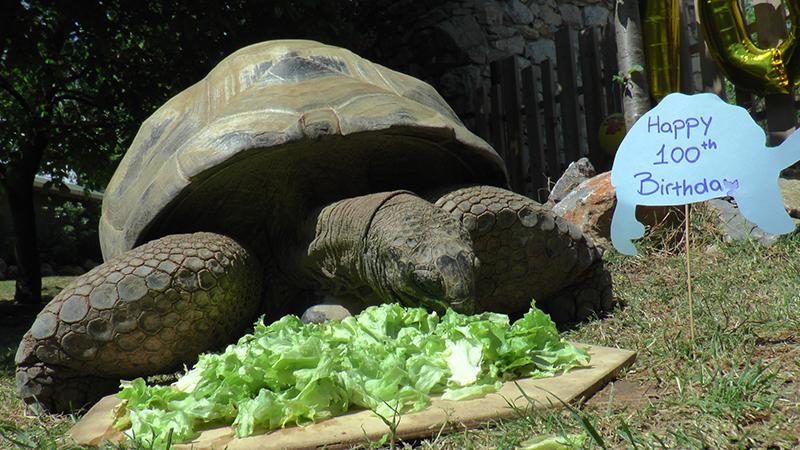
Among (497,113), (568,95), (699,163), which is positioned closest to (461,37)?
(497,113)

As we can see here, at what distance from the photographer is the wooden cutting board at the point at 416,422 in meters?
1.78

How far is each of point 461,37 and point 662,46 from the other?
440cm

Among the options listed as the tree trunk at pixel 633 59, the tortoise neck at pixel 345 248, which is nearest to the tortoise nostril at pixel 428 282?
the tortoise neck at pixel 345 248

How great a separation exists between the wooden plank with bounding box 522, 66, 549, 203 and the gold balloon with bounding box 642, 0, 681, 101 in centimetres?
237

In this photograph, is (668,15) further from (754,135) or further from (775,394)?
(775,394)

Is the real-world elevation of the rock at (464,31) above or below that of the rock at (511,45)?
above

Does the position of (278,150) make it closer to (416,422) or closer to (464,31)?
(416,422)

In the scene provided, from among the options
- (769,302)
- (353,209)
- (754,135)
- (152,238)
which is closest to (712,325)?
(769,302)

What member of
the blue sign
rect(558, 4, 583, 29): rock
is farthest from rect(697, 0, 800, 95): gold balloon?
rect(558, 4, 583, 29): rock

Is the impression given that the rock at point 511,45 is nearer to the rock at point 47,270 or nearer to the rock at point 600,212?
the rock at point 600,212

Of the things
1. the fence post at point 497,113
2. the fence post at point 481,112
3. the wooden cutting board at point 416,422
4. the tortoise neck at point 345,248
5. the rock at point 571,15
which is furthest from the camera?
the rock at point 571,15

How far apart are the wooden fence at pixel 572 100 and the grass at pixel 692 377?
194cm

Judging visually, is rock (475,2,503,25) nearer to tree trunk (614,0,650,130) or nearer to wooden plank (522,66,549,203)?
wooden plank (522,66,549,203)

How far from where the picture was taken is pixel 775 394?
1.71 metres
